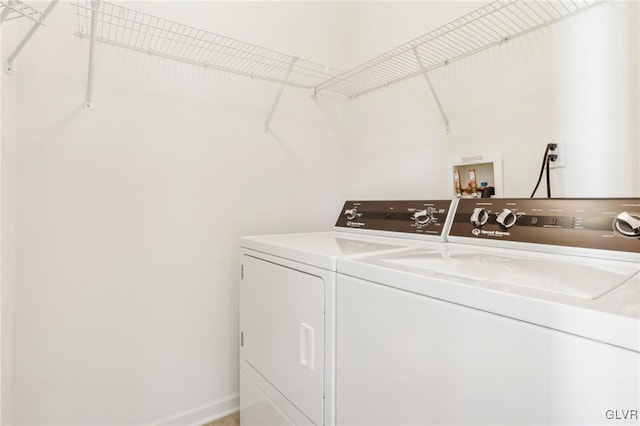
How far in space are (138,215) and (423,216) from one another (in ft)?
4.19

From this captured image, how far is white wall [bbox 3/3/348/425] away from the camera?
1.27 m

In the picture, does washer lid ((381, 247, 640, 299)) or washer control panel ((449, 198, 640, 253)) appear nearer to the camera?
washer lid ((381, 247, 640, 299))

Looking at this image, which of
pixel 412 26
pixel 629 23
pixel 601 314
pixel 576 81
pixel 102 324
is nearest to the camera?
pixel 601 314

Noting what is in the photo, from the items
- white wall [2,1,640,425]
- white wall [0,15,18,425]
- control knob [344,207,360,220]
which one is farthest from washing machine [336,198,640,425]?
white wall [0,15,18,425]

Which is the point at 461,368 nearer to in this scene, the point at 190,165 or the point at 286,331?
the point at 286,331

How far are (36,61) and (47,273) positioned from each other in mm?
823

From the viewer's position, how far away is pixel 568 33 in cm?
126

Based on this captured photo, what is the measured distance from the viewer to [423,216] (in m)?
1.42

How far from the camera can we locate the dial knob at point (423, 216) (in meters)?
1.39

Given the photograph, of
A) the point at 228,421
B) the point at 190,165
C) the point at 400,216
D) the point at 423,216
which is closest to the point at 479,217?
the point at 423,216

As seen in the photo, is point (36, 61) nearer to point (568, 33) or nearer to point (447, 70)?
point (447, 70)

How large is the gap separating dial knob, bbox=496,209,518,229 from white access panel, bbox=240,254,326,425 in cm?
68

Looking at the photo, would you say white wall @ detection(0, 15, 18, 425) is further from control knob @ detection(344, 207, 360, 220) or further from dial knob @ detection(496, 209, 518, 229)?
dial knob @ detection(496, 209, 518, 229)

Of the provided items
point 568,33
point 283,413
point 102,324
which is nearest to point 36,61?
point 102,324
